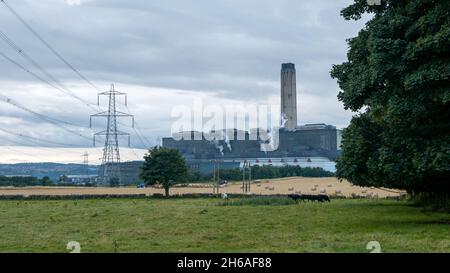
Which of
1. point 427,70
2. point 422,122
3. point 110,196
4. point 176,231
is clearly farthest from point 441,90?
point 110,196

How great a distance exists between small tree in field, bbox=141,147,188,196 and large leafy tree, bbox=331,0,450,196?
76779 mm

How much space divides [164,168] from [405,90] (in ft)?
273

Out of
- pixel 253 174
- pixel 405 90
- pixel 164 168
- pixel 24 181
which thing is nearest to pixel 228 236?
pixel 405 90

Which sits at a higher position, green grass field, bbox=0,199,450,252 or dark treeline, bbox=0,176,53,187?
dark treeline, bbox=0,176,53,187

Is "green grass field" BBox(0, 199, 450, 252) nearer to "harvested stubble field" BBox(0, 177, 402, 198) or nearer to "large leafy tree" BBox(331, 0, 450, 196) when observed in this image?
"large leafy tree" BBox(331, 0, 450, 196)

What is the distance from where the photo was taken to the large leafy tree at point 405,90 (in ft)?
85.3

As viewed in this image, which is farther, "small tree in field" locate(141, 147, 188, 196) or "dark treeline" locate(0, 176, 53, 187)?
"dark treeline" locate(0, 176, 53, 187)

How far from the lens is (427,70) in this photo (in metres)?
26.0

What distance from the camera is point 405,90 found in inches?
1063

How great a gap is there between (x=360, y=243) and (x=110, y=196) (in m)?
78.4

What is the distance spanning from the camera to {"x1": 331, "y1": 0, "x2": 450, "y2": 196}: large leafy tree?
26.0 m

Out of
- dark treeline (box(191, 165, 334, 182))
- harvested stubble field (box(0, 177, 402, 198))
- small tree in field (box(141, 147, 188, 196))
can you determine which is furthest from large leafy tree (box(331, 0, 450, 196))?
dark treeline (box(191, 165, 334, 182))
